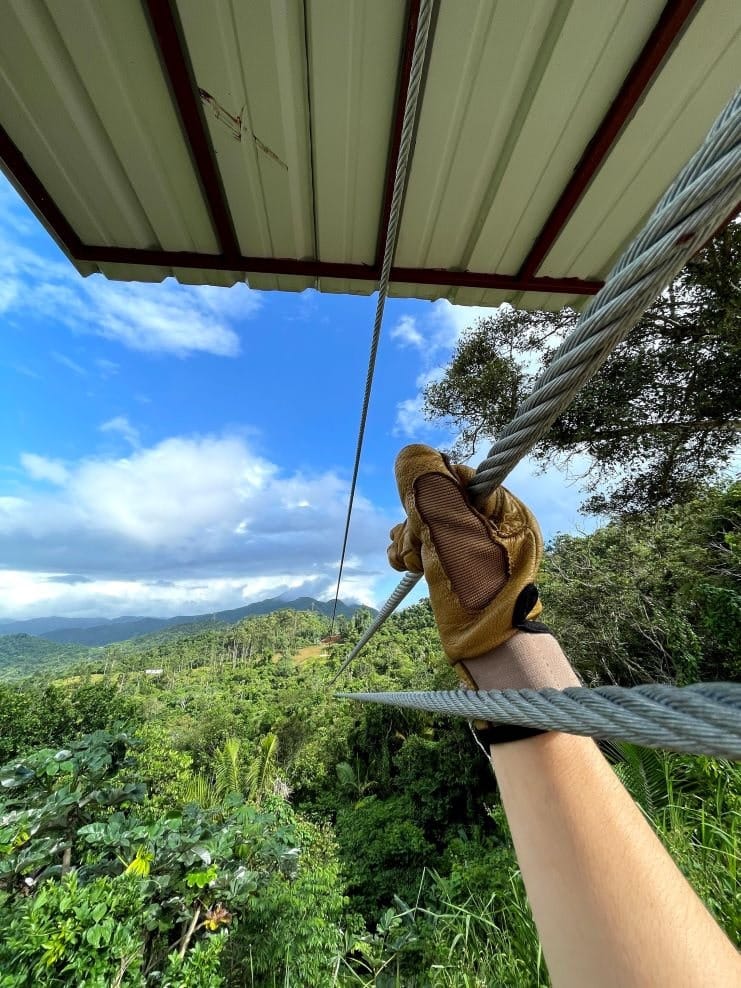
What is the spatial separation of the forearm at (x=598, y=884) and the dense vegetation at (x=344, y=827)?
157 cm

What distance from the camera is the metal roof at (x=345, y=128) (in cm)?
90

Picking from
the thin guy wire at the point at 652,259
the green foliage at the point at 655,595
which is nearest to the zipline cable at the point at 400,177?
the thin guy wire at the point at 652,259

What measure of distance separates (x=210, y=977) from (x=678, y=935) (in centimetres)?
194

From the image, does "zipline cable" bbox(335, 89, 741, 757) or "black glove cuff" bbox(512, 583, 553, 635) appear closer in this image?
"zipline cable" bbox(335, 89, 741, 757)

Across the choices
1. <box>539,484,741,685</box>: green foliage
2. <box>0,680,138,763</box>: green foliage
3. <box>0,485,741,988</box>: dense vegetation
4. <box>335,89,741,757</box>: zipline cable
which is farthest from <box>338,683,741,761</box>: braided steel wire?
<box>0,680,138,763</box>: green foliage

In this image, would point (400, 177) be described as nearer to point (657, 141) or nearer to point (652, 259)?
point (652, 259)

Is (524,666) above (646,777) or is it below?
above

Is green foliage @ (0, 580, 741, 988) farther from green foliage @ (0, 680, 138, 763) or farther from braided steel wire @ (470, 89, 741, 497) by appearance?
braided steel wire @ (470, 89, 741, 497)

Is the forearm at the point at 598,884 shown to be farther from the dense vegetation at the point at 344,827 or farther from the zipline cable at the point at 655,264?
the dense vegetation at the point at 344,827

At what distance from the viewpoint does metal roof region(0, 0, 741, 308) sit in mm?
896

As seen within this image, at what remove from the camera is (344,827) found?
923 cm

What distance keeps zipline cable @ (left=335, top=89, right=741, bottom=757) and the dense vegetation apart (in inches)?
69.7

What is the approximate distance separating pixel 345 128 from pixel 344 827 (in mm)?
11807

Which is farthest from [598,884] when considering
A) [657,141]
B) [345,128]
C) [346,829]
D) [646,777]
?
[346,829]
